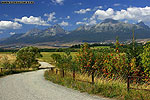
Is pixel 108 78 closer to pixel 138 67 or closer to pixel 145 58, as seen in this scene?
pixel 138 67

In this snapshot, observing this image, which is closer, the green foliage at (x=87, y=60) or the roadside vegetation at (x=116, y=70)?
the roadside vegetation at (x=116, y=70)

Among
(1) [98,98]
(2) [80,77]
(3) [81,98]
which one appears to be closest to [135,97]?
(1) [98,98]

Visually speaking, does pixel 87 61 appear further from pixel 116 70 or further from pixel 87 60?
pixel 116 70

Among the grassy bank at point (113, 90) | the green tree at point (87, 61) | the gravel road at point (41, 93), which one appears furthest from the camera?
the green tree at point (87, 61)

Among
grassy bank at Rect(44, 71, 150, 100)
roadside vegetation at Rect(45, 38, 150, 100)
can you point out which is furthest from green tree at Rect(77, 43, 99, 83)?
grassy bank at Rect(44, 71, 150, 100)

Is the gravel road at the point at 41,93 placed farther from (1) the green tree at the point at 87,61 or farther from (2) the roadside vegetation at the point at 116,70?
(1) the green tree at the point at 87,61

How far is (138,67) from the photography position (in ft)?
37.1

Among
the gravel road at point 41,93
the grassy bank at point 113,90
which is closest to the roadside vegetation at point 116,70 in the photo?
the grassy bank at point 113,90

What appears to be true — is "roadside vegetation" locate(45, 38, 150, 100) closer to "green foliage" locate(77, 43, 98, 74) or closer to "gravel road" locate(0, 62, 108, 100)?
"green foliage" locate(77, 43, 98, 74)

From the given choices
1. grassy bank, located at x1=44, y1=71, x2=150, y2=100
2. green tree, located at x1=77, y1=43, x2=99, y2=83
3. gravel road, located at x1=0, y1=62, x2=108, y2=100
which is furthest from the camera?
green tree, located at x1=77, y1=43, x2=99, y2=83

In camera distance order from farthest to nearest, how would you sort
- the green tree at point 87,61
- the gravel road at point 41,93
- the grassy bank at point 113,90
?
the green tree at point 87,61 < the gravel road at point 41,93 < the grassy bank at point 113,90

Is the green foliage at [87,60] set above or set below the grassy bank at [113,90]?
above

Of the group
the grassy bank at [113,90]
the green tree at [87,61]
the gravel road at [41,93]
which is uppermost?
the green tree at [87,61]

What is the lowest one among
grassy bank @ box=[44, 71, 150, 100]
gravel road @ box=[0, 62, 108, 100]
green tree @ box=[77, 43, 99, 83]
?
gravel road @ box=[0, 62, 108, 100]
